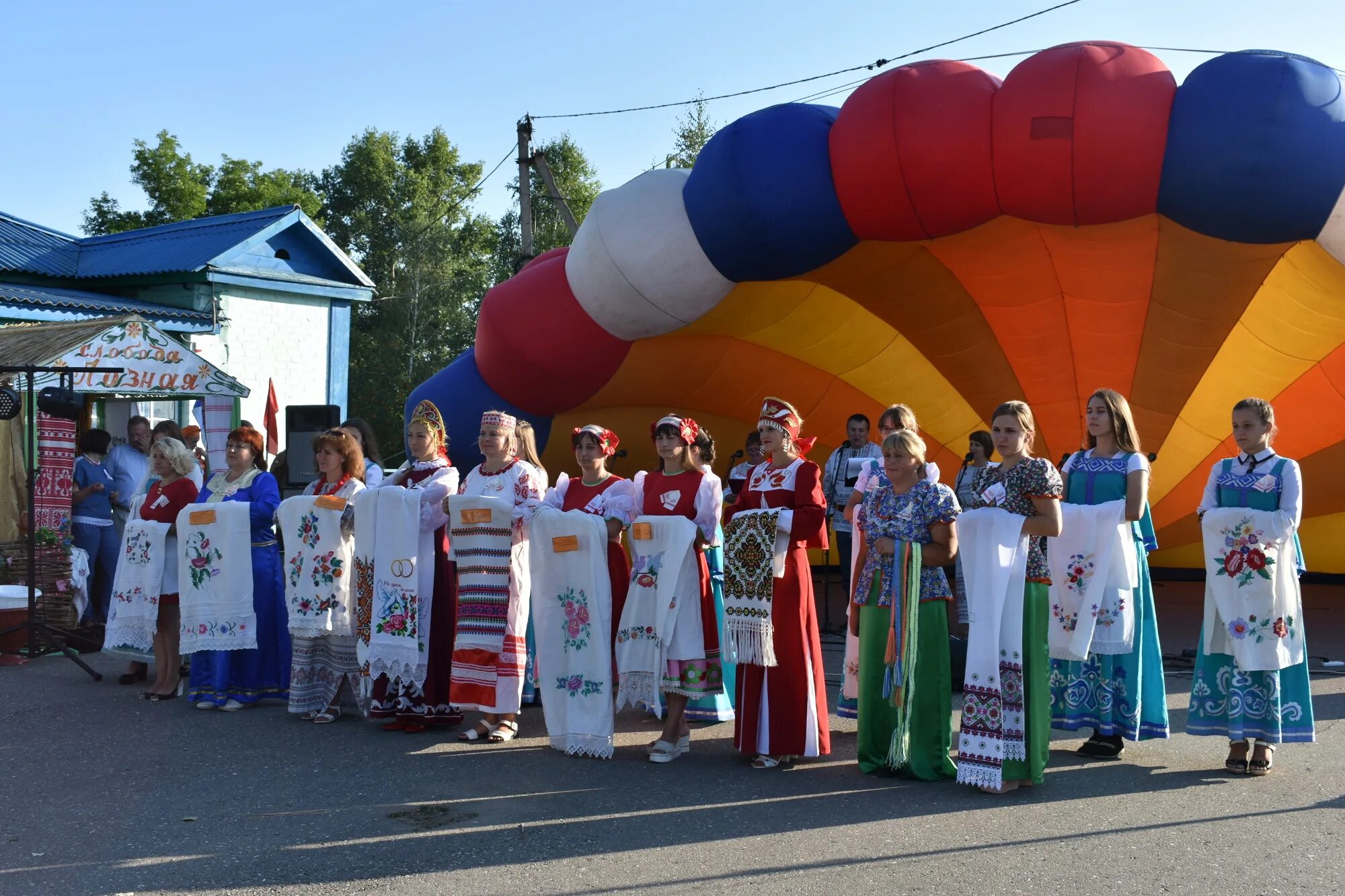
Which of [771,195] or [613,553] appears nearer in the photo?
[613,553]

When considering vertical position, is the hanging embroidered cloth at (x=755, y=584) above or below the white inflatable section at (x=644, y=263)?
below

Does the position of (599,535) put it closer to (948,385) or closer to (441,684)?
(441,684)

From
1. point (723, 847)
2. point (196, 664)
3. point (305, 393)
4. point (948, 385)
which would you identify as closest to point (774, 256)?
point (948, 385)

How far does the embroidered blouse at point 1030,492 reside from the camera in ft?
16.6

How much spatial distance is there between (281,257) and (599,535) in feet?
47.3

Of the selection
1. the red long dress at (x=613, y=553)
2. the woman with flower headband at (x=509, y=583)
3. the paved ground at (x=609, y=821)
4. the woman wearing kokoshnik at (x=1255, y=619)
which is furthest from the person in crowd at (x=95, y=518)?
the woman wearing kokoshnik at (x=1255, y=619)

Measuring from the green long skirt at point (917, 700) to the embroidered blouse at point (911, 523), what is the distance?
0.20ft

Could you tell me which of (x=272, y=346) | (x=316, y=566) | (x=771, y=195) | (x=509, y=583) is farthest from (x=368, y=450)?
(x=272, y=346)

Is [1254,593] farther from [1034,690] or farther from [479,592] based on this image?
[479,592]

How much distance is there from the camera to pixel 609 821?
4.71 meters

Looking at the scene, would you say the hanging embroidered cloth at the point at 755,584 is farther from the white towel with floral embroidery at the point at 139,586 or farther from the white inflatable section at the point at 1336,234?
the white inflatable section at the point at 1336,234

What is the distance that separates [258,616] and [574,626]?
2403mm

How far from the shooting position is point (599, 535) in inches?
234

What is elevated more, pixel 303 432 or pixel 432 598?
pixel 303 432
